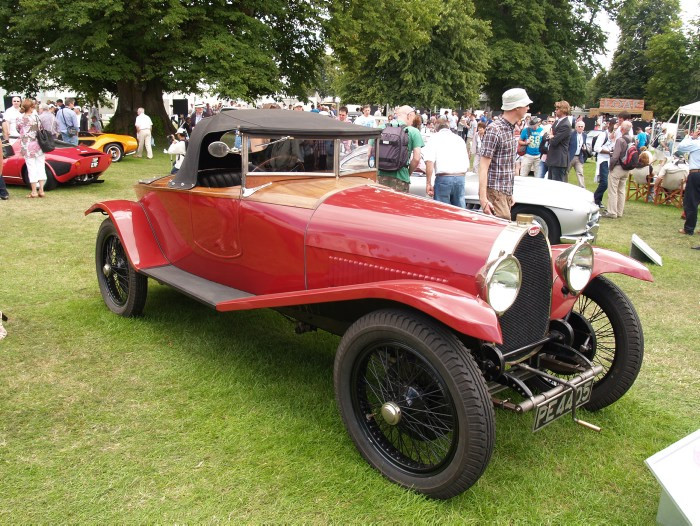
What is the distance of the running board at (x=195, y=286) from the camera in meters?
3.95

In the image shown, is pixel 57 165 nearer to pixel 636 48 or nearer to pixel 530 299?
pixel 530 299

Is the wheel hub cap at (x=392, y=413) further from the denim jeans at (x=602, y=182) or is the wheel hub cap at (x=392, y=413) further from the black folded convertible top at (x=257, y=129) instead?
the denim jeans at (x=602, y=182)

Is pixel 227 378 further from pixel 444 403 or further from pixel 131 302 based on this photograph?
pixel 444 403

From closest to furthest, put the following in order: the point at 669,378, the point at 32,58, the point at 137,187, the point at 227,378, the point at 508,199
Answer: the point at 227,378
the point at 669,378
the point at 137,187
the point at 508,199
the point at 32,58

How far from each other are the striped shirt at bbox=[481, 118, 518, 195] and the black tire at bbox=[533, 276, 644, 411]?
7.05 feet

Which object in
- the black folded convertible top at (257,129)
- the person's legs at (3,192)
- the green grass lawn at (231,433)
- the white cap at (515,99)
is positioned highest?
the white cap at (515,99)

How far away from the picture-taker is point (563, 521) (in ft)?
8.84

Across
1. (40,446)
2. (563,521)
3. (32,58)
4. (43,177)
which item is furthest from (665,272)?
(32,58)

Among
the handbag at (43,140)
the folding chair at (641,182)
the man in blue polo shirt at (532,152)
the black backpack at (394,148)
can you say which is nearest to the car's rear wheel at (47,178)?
the handbag at (43,140)

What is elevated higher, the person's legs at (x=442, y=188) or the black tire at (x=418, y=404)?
the person's legs at (x=442, y=188)

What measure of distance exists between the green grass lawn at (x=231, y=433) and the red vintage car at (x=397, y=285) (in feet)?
0.89

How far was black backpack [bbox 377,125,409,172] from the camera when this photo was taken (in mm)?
A: 7094

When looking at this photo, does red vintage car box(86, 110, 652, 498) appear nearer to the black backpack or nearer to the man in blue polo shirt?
the black backpack

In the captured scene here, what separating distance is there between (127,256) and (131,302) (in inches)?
16.2
